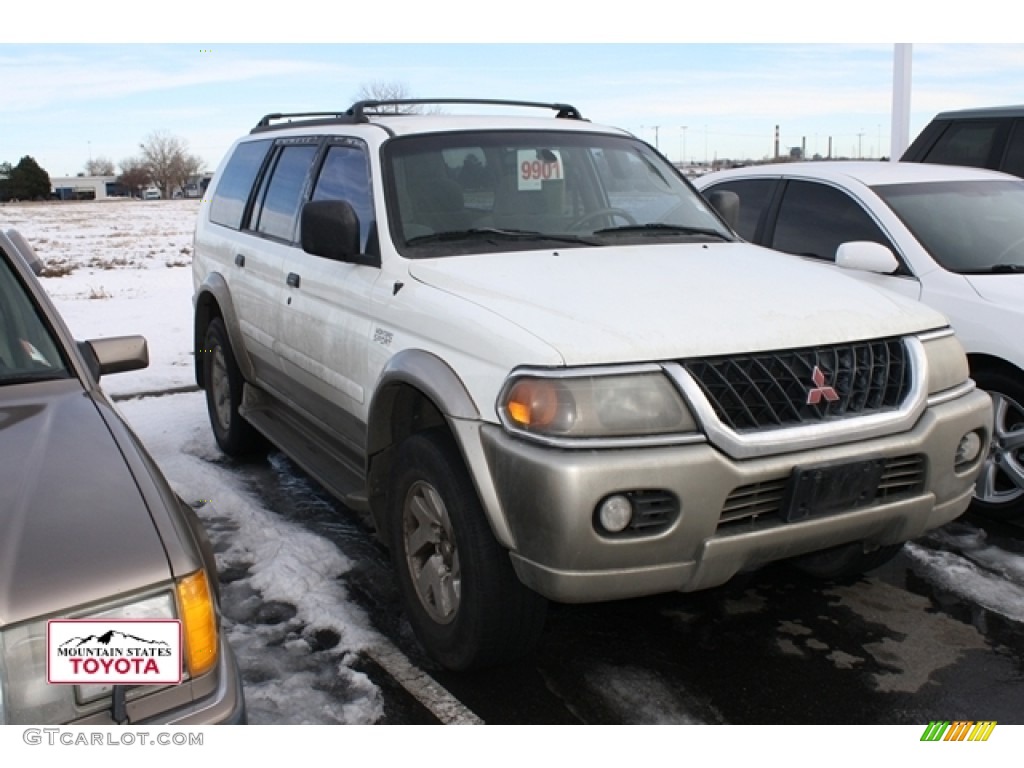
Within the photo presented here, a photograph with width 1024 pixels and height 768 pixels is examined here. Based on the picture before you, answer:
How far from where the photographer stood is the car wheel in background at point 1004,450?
187 inches

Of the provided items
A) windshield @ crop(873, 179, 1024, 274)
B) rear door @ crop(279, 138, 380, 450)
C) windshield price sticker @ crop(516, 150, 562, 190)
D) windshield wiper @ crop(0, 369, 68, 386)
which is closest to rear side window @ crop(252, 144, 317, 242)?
rear door @ crop(279, 138, 380, 450)

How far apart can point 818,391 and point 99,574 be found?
7.20ft

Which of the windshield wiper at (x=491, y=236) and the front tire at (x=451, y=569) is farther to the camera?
the windshield wiper at (x=491, y=236)

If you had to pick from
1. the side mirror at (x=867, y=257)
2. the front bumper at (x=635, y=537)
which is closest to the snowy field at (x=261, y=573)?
the front bumper at (x=635, y=537)

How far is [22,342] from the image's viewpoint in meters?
3.24

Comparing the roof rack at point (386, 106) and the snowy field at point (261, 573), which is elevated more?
the roof rack at point (386, 106)

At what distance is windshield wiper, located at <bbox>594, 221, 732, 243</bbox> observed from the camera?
169 inches

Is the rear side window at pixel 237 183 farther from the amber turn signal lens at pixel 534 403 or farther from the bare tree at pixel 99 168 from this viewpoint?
the bare tree at pixel 99 168

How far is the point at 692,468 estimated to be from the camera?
291cm

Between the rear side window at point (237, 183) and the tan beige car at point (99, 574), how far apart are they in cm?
340

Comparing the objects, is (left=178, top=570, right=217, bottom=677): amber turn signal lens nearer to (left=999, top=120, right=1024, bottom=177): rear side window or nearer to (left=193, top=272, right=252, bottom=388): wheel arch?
(left=193, top=272, right=252, bottom=388): wheel arch

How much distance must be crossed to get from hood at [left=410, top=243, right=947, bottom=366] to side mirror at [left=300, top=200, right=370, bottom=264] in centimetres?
35
